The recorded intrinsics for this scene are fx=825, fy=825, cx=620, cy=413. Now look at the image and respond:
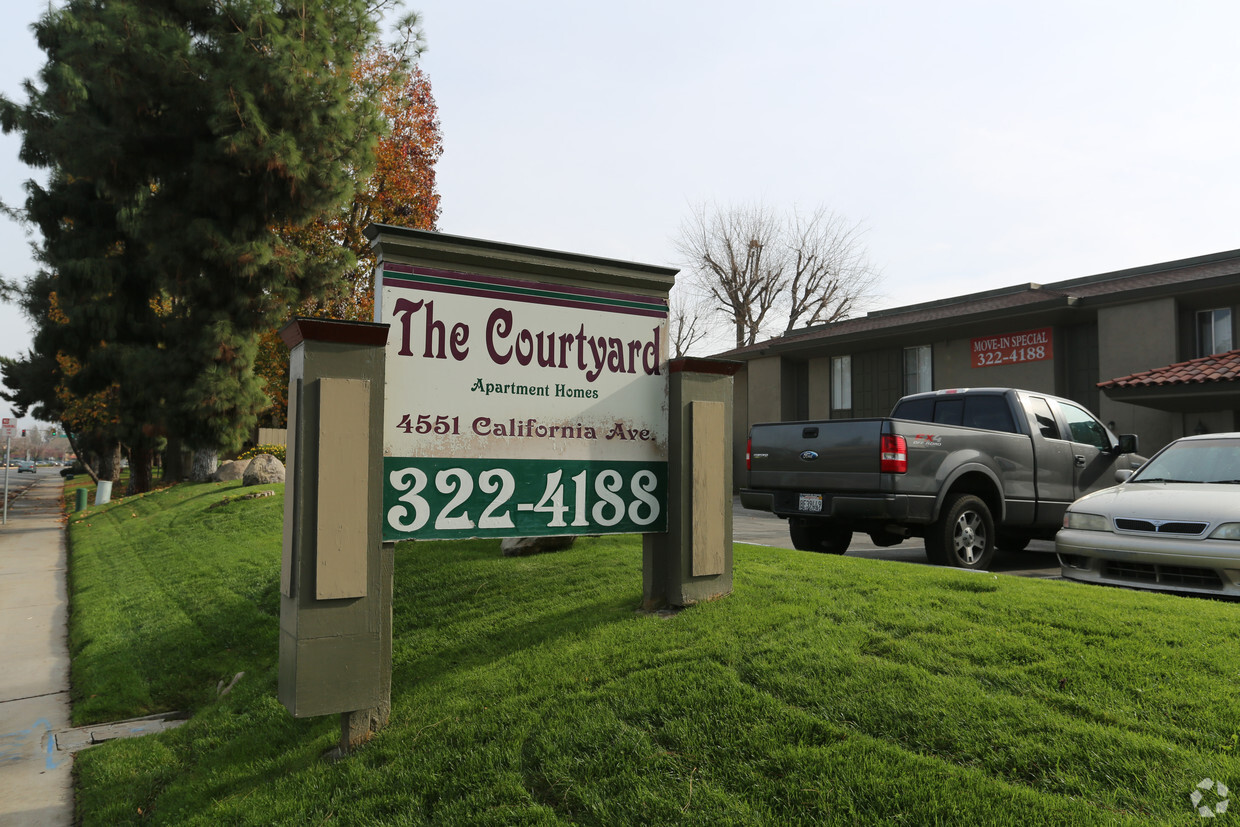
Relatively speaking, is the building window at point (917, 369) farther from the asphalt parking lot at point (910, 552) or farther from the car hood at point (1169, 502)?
the car hood at point (1169, 502)

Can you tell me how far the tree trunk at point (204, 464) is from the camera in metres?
24.8

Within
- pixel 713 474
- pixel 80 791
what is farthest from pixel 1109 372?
pixel 80 791

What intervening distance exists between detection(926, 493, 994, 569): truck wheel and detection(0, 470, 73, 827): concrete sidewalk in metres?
7.27

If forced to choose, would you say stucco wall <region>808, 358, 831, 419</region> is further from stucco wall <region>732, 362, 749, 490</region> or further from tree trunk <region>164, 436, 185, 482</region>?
tree trunk <region>164, 436, 185, 482</region>

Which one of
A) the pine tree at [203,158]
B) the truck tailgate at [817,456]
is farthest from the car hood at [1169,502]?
the pine tree at [203,158]

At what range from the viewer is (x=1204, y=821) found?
2.68 m

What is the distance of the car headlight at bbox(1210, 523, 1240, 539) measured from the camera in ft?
19.9

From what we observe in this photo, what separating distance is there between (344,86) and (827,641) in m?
21.8

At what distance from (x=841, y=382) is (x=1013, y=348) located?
17.8ft

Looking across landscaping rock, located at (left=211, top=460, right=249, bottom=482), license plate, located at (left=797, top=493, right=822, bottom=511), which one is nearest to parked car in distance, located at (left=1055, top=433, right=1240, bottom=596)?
license plate, located at (left=797, top=493, right=822, bottom=511)

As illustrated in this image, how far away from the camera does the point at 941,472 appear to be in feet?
26.6

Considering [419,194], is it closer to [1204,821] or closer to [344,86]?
[344,86]

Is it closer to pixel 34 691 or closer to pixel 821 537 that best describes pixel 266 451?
pixel 34 691

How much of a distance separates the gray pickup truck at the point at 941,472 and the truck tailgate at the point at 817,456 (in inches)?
0.4
